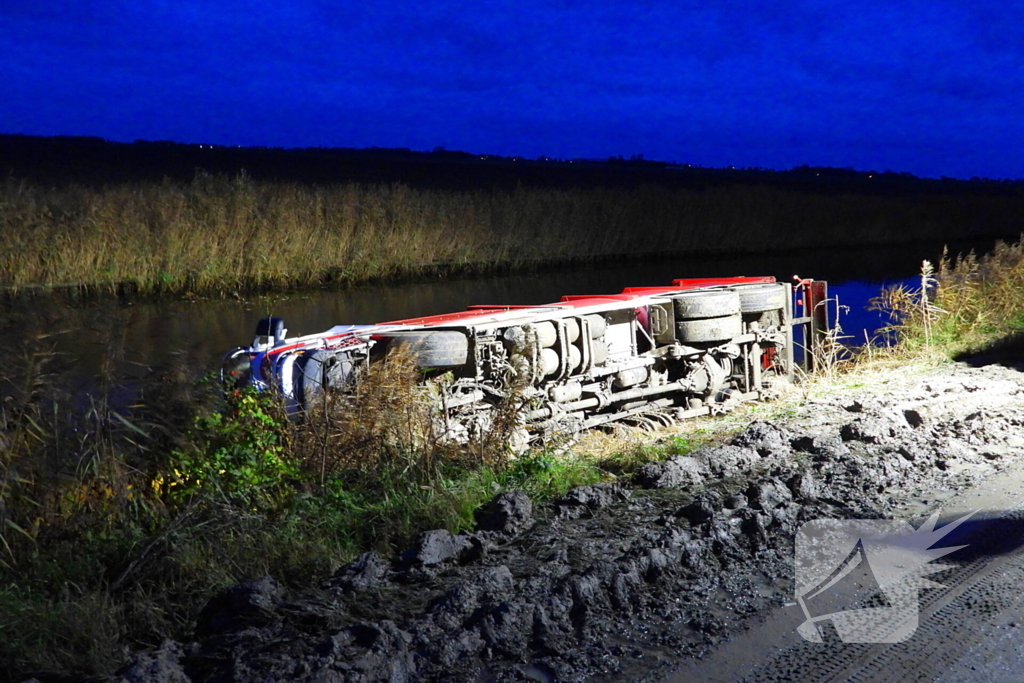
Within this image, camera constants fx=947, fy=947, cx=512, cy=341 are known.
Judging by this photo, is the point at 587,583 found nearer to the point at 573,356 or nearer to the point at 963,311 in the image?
the point at 573,356

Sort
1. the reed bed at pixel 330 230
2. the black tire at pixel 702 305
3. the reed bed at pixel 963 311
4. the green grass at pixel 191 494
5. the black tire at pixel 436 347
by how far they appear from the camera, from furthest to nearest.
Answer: the reed bed at pixel 330 230
the reed bed at pixel 963 311
the black tire at pixel 702 305
the black tire at pixel 436 347
the green grass at pixel 191 494

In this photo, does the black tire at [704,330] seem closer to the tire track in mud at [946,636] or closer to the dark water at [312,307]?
the dark water at [312,307]

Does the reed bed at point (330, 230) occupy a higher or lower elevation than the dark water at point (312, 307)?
higher

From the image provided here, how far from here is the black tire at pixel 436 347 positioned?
7480 millimetres

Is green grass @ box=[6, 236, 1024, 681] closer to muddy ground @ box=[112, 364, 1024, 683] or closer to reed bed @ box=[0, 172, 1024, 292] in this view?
muddy ground @ box=[112, 364, 1024, 683]

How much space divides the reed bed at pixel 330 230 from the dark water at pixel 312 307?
700mm

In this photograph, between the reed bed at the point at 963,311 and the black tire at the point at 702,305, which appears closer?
the black tire at the point at 702,305

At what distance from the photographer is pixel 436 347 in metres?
7.51

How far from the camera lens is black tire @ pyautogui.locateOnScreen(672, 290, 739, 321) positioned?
9.77m

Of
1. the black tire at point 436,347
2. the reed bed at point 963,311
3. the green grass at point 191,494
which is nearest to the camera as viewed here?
the green grass at point 191,494

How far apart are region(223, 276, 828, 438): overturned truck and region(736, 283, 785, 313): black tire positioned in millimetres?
11

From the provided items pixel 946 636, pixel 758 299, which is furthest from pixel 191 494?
pixel 758 299

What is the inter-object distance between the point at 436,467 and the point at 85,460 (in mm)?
2108

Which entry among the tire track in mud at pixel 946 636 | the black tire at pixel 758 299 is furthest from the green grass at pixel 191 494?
the black tire at pixel 758 299
